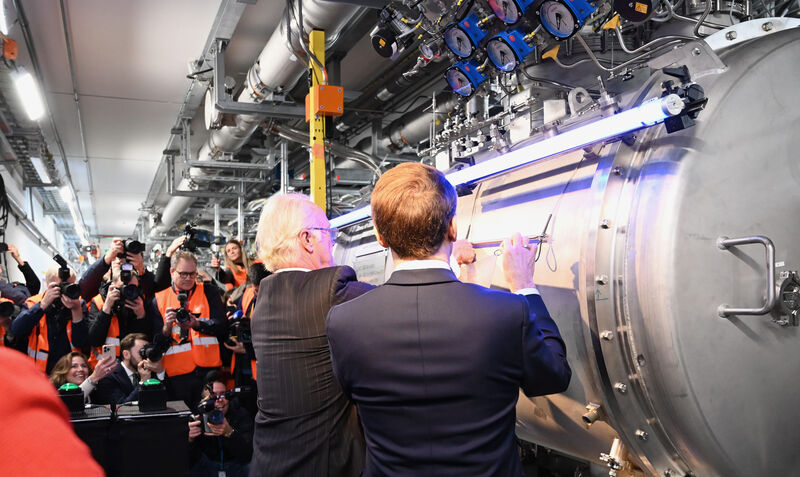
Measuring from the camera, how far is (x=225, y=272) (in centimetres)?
637

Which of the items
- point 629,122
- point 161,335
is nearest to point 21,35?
point 161,335

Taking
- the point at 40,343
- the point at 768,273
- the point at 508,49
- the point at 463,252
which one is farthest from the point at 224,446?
the point at 768,273

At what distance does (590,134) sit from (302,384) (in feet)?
3.84

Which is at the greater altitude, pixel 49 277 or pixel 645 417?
pixel 49 277

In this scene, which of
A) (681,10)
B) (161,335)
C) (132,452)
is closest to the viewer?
(681,10)

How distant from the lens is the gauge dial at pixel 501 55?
2.55 metres

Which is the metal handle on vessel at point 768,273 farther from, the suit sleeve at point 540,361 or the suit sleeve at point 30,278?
the suit sleeve at point 30,278

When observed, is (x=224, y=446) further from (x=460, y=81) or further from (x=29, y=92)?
(x=29, y=92)

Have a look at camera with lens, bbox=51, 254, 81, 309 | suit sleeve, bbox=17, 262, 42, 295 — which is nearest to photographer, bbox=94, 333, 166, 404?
camera with lens, bbox=51, 254, 81, 309

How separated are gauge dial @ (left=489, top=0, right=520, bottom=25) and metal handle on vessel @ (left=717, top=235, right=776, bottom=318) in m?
1.22

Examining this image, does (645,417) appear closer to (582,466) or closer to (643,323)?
(643,323)

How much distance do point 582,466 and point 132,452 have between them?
2.09 m

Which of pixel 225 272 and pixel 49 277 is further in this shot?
pixel 225 272

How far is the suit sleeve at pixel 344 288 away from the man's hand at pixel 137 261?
2775mm
